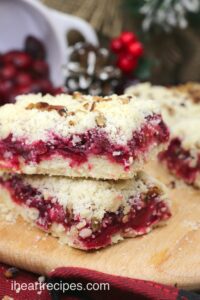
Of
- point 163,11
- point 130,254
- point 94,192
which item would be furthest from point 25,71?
point 130,254

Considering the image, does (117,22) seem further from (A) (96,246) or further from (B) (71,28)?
(A) (96,246)

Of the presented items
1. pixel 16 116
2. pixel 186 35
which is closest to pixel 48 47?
pixel 186 35

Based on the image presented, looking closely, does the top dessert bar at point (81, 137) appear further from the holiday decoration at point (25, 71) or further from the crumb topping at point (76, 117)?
the holiday decoration at point (25, 71)

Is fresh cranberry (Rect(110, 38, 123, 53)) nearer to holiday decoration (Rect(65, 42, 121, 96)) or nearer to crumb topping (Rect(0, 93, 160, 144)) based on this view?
holiday decoration (Rect(65, 42, 121, 96))

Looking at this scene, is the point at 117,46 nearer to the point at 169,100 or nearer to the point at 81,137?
the point at 169,100

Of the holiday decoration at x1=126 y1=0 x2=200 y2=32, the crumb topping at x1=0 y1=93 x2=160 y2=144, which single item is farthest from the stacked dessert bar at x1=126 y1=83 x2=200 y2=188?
the holiday decoration at x1=126 y1=0 x2=200 y2=32
